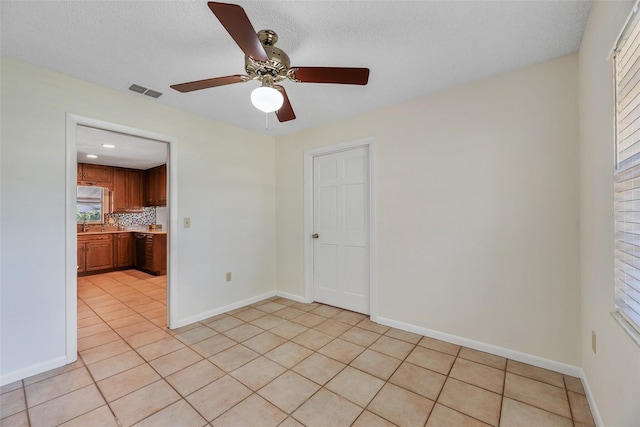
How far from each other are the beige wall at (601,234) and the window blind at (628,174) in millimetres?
71

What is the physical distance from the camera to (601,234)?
1469mm

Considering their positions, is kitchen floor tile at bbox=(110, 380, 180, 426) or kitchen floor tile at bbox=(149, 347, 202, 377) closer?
kitchen floor tile at bbox=(110, 380, 180, 426)

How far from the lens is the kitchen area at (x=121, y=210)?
5.12m

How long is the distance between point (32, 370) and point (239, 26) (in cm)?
283

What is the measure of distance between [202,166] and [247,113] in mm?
808

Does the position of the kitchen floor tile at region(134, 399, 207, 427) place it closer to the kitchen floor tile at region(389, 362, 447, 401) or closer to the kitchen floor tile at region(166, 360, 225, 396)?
the kitchen floor tile at region(166, 360, 225, 396)

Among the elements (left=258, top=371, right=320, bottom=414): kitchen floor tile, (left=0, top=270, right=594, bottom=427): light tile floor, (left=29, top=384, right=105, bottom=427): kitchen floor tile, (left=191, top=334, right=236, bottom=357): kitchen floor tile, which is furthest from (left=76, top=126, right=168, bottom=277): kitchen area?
(left=258, top=371, right=320, bottom=414): kitchen floor tile

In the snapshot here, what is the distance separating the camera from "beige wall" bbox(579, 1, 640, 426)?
3.78ft

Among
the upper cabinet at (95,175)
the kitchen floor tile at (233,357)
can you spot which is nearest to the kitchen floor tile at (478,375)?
the kitchen floor tile at (233,357)

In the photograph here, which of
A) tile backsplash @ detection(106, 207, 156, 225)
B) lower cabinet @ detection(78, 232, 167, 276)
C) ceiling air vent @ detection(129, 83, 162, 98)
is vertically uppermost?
ceiling air vent @ detection(129, 83, 162, 98)

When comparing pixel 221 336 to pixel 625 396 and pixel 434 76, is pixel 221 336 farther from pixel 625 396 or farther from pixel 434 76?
pixel 434 76

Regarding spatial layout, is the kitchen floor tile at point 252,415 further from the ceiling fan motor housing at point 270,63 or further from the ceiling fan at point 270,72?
the ceiling fan motor housing at point 270,63

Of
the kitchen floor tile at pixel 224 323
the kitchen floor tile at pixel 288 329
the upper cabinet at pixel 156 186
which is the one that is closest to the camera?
the kitchen floor tile at pixel 288 329

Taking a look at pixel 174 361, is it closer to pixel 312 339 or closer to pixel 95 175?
pixel 312 339
